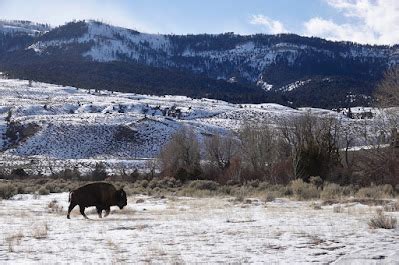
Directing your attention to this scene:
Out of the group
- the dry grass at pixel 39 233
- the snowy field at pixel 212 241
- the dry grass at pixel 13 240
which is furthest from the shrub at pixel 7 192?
the dry grass at pixel 13 240

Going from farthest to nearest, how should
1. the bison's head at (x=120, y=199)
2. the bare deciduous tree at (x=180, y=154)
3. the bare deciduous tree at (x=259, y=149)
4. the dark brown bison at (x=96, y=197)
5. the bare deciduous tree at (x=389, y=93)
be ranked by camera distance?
the bare deciduous tree at (x=180, y=154), the bare deciduous tree at (x=259, y=149), the bare deciduous tree at (x=389, y=93), the bison's head at (x=120, y=199), the dark brown bison at (x=96, y=197)

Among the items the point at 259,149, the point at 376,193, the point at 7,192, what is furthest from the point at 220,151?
the point at 376,193

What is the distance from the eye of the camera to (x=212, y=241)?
948 centimetres

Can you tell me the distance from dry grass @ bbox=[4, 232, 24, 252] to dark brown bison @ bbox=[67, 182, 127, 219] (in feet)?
16.4

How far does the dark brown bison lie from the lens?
1622cm

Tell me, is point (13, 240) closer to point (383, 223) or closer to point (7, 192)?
point (383, 223)

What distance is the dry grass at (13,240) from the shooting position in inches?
365

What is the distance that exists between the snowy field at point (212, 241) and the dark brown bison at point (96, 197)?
279cm

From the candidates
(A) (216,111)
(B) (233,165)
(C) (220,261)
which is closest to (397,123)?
(B) (233,165)

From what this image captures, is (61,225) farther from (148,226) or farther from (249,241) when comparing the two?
(249,241)

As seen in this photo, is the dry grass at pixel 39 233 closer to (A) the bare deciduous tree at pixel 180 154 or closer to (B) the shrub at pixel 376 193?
(B) the shrub at pixel 376 193

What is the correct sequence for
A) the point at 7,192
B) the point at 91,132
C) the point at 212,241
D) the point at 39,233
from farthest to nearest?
the point at 91,132 < the point at 7,192 < the point at 39,233 < the point at 212,241

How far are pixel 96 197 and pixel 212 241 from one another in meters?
7.92

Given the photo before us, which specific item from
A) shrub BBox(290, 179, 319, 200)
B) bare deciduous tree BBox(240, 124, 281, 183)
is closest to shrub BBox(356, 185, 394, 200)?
shrub BBox(290, 179, 319, 200)
